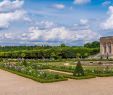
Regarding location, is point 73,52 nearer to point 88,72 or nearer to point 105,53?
point 105,53

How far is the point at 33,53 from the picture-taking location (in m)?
63.7

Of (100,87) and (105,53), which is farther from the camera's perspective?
(105,53)

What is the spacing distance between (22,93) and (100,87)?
4623 millimetres

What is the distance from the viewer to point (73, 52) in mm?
63969

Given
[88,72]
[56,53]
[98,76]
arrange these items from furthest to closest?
[56,53]
[88,72]
[98,76]

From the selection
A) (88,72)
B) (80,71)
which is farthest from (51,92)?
(88,72)

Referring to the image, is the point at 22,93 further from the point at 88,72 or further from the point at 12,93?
the point at 88,72

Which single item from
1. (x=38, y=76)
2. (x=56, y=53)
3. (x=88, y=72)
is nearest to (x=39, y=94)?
(x=38, y=76)

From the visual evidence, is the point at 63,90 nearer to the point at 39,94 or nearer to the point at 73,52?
the point at 39,94

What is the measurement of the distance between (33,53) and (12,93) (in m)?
48.7

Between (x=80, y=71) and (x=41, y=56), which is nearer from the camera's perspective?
(x=80, y=71)

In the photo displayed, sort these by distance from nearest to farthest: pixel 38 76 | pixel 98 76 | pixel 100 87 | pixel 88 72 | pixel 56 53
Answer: pixel 100 87, pixel 38 76, pixel 98 76, pixel 88 72, pixel 56 53

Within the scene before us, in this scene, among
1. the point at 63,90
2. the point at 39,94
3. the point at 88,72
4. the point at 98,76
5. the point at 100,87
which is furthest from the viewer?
the point at 88,72

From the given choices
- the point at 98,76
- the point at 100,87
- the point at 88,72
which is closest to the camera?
the point at 100,87
